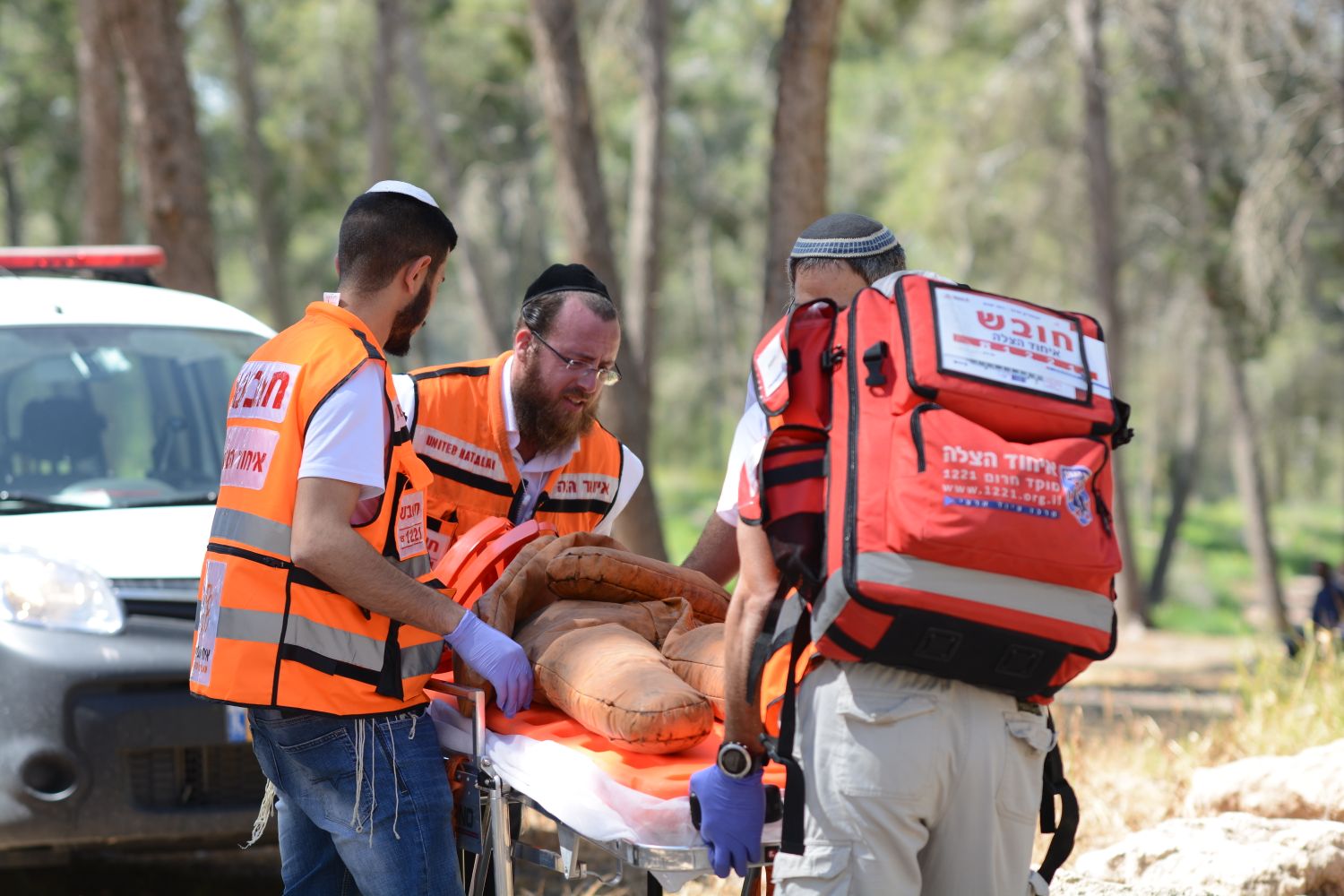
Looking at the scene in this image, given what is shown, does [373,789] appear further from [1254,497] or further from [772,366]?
[1254,497]

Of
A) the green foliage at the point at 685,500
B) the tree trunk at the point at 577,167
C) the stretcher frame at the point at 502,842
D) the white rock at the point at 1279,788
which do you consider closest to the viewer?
the stretcher frame at the point at 502,842

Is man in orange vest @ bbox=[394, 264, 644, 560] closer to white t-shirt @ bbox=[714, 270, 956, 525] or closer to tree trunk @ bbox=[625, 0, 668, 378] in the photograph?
white t-shirt @ bbox=[714, 270, 956, 525]

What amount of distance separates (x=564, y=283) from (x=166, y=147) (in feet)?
22.0

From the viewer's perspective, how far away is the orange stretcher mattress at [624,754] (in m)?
2.75

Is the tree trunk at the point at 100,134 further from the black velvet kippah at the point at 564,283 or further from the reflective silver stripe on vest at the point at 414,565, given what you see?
the reflective silver stripe on vest at the point at 414,565

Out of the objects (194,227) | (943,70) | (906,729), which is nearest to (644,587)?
(906,729)

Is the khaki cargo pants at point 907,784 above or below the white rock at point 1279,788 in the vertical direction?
above

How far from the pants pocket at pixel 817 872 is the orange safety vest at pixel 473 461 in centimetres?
175

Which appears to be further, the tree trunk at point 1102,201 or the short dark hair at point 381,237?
the tree trunk at point 1102,201

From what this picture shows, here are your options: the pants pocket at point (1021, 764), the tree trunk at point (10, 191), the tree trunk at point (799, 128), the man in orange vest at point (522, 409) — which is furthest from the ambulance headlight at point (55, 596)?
the tree trunk at point (10, 191)

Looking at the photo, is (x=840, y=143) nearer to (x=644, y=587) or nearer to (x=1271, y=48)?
(x=1271, y=48)

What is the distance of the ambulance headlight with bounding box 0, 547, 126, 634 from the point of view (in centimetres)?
438

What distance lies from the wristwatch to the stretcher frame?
196 mm

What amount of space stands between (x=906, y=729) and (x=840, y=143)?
37541 mm
